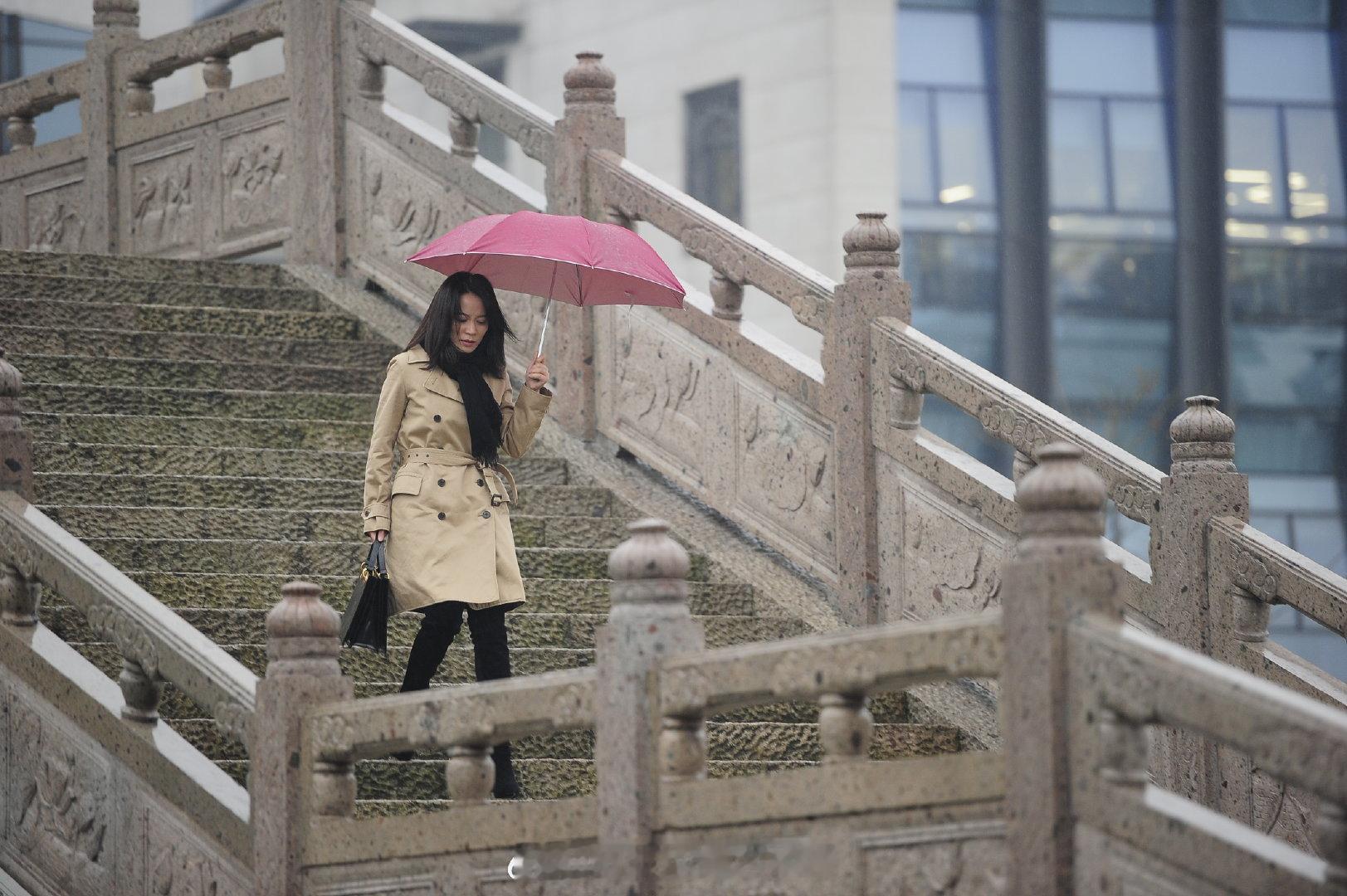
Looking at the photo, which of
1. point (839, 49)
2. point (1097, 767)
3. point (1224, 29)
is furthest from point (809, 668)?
point (1224, 29)

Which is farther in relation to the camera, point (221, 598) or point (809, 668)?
point (221, 598)

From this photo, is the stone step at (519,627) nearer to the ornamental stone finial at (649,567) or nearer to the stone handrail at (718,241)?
the stone handrail at (718,241)

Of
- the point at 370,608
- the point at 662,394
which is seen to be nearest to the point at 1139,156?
the point at 662,394

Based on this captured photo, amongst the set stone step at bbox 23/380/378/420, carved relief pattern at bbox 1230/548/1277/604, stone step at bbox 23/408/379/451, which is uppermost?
stone step at bbox 23/380/378/420

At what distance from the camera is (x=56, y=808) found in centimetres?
708

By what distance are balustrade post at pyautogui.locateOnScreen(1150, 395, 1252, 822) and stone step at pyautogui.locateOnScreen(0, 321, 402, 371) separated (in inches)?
180

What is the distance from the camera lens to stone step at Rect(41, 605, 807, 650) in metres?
7.67

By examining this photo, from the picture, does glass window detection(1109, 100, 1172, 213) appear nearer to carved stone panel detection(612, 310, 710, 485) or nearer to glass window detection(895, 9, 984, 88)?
glass window detection(895, 9, 984, 88)

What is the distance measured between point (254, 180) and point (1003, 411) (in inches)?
231

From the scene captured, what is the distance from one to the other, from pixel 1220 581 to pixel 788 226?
19591 mm

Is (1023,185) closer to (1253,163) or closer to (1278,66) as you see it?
(1253,163)

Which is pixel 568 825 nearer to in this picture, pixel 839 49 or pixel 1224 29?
pixel 839 49

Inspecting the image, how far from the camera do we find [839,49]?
26.1 meters

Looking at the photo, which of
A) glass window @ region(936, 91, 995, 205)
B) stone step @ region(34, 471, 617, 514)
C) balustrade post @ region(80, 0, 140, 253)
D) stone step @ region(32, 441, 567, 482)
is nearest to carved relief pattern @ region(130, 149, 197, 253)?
balustrade post @ region(80, 0, 140, 253)
